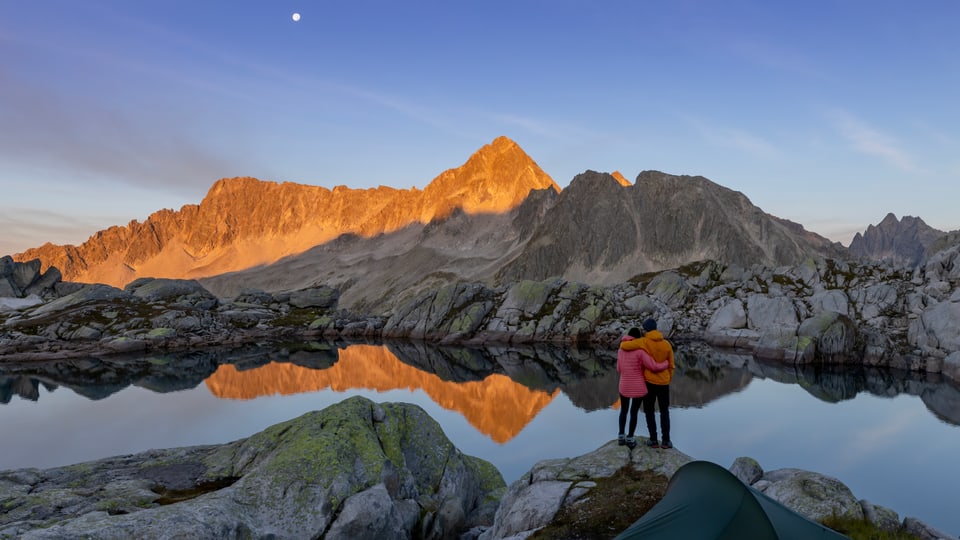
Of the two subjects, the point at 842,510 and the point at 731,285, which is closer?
the point at 842,510

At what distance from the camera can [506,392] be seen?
52.9 metres

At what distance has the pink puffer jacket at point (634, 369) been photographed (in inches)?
614

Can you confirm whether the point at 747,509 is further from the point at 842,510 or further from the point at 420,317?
the point at 420,317

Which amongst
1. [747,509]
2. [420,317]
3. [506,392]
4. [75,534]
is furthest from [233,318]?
[747,509]

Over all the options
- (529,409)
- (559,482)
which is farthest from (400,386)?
(559,482)

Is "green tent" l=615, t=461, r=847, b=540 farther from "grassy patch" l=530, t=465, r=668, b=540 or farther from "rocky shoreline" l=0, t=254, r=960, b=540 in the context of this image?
"rocky shoreline" l=0, t=254, r=960, b=540

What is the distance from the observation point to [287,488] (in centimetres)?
1482

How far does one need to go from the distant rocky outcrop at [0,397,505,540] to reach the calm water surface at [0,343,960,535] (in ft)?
34.3

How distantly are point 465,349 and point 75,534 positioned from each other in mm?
78602

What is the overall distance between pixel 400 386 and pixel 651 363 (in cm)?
4642

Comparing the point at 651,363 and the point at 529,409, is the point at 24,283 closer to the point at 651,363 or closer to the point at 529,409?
the point at 529,409

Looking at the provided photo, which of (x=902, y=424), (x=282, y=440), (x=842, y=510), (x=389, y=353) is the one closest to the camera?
(x=842, y=510)

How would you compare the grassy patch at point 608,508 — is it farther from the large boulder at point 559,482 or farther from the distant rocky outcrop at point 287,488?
the distant rocky outcrop at point 287,488

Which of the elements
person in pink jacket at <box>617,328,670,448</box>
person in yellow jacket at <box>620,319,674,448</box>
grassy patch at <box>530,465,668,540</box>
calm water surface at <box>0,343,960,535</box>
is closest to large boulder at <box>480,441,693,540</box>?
grassy patch at <box>530,465,668,540</box>
